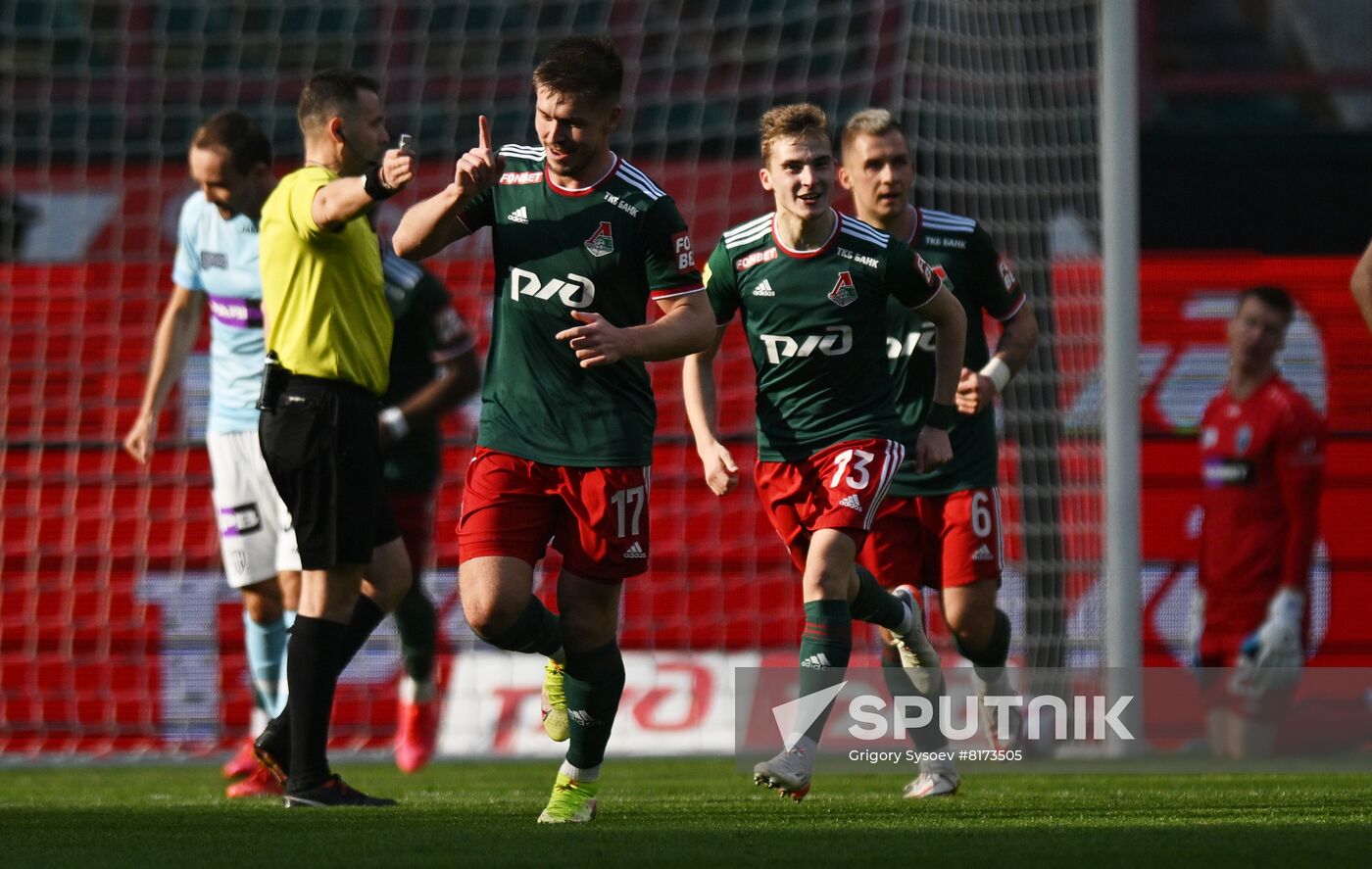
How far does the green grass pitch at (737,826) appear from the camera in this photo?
3785 mm

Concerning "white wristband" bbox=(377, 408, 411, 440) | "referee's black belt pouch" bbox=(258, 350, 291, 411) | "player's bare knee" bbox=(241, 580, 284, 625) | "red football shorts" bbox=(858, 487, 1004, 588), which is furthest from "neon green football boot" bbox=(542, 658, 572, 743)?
"player's bare knee" bbox=(241, 580, 284, 625)

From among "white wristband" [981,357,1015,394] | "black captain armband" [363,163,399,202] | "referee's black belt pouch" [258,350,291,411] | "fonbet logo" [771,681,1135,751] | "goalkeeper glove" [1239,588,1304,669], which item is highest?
"black captain armband" [363,163,399,202]

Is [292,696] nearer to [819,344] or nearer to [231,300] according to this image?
[819,344]

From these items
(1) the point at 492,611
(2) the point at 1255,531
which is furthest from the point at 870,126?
(2) the point at 1255,531

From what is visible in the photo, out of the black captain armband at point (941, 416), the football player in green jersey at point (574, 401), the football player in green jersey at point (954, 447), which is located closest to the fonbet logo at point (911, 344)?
the football player in green jersey at point (954, 447)

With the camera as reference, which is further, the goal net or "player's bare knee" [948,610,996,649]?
the goal net

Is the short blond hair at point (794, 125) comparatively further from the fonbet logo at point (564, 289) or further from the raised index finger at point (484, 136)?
the raised index finger at point (484, 136)

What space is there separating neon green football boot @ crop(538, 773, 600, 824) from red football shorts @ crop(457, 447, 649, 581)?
0.51 metres

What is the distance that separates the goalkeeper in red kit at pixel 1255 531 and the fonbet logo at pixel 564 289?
14.3 ft

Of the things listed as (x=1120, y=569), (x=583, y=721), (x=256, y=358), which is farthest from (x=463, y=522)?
(x=1120, y=569)

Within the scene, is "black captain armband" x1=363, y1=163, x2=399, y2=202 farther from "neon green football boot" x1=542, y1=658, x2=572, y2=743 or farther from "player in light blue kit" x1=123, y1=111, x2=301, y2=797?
"player in light blue kit" x1=123, y1=111, x2=301, y2=797

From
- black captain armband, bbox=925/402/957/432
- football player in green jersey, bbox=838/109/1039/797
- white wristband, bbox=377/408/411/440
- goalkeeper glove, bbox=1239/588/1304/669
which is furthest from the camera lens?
goalkeeper glove, bbox=1239/588/1304/669

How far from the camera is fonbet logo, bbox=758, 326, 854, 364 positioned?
527 centimetres

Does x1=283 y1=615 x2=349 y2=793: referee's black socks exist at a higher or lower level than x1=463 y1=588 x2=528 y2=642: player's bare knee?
lower
